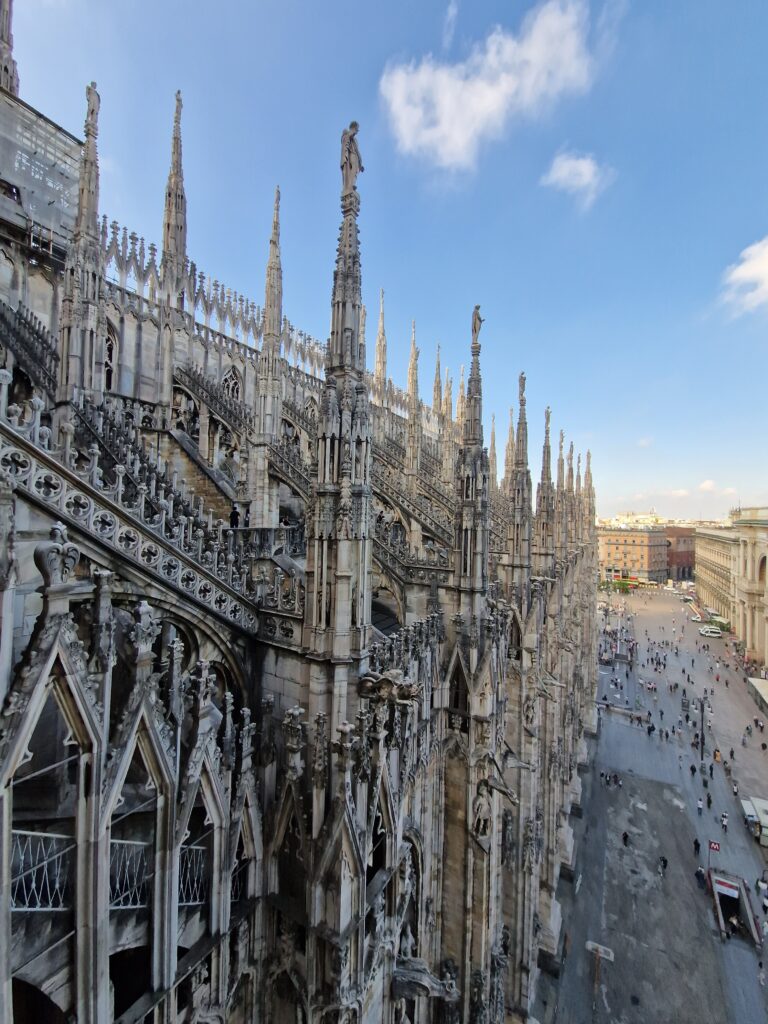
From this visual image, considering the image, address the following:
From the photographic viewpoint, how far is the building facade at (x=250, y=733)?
14.4 ft

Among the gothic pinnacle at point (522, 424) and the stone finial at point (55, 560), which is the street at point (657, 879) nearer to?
the gothic pinnacle at point (522, 424)

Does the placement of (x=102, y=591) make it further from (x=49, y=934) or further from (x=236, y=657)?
(x=236, y=657)

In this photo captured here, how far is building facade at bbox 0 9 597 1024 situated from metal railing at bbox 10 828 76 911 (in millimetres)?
34

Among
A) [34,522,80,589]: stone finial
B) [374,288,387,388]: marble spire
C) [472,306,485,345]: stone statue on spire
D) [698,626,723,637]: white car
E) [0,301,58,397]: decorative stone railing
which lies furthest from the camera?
[698,626,723,637]: white car

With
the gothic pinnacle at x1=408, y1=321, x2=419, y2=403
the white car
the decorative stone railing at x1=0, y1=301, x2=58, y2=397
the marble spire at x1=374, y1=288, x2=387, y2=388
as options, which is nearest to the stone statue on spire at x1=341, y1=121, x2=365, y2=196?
the decorative stone railing at x1=0, y1=301, x2=58, y2=397

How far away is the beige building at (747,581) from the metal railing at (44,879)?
60.0 m

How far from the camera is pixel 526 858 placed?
1391cm

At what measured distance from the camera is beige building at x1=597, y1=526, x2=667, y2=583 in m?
110

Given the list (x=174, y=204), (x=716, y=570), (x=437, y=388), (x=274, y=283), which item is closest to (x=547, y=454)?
(x=274, y=283)

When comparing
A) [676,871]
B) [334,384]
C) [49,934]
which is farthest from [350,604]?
[676,871]

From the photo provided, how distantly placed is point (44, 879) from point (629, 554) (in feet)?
400

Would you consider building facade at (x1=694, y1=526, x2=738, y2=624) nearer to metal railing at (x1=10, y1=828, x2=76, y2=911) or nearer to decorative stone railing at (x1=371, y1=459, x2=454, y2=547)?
decorative stone railing at (x1=371, y1=459, x2=454, y2=547)

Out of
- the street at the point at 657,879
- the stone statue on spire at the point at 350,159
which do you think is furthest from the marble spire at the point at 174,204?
the street at the point at 657,879

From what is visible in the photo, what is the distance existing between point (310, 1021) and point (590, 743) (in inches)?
1274
